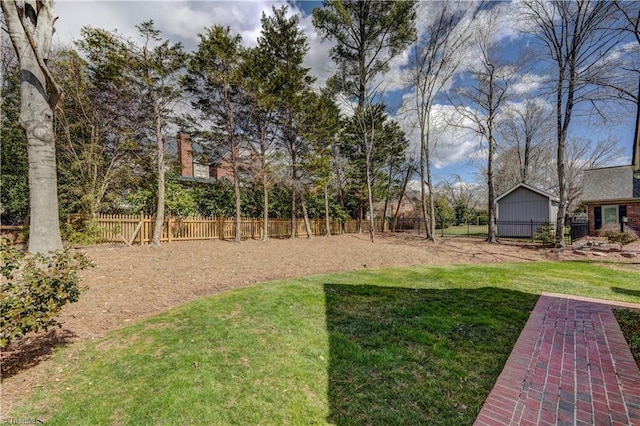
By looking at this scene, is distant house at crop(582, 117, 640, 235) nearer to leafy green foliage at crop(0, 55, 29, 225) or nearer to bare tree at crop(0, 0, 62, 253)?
bare tree at crop(0, 0, 62, 253)

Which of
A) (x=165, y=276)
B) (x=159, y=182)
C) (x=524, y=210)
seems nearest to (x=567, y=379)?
(x=165, y=276)

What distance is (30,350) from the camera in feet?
10.5

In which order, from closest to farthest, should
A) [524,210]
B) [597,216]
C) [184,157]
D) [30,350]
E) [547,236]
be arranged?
[30,350], [547,236], [597,216], [524,210], [184,157]

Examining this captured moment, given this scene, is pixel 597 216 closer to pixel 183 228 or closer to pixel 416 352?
pixel 416 352

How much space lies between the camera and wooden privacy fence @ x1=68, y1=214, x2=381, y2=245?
34.5 feet

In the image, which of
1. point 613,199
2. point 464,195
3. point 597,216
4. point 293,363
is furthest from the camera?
point 464,195

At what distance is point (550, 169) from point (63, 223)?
39786 mm

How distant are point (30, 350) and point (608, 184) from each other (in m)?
26.3

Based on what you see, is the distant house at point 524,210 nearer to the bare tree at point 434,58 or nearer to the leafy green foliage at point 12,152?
the bare tree at point 434,58

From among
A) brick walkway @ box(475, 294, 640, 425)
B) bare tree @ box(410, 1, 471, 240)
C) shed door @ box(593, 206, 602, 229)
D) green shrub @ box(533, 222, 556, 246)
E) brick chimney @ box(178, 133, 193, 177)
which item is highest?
bare tree @ box(410, 1, 471, 240)

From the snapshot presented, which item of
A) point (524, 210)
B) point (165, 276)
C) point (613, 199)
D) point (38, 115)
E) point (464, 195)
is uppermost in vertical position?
point (464, 195)

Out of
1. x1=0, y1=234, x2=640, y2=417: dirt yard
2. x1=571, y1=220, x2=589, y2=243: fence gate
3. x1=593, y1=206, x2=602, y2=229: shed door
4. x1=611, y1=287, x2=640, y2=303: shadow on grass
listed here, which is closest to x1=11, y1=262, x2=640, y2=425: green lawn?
x1=0, y1=234, x2=640, y2=417: dirt yard

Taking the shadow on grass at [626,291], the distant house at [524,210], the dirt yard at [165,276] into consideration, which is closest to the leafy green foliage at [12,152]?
the dirt yard at [165,276]

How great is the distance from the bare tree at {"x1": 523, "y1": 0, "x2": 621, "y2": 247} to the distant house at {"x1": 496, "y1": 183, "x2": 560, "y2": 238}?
6687 millimetres
